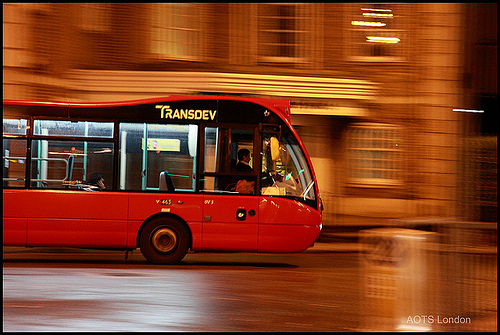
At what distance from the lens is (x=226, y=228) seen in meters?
10.5

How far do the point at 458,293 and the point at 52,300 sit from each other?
4.80 metres

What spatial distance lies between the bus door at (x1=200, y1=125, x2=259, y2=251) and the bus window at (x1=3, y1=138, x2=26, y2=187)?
3233mm

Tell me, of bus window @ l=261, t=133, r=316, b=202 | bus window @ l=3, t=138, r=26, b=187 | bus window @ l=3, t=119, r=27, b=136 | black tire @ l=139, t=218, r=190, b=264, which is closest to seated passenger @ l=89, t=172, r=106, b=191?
black tire @ l=139, t=218, r=190, b=264

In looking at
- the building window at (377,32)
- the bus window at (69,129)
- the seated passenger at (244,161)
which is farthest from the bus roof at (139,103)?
the building window at (377,32)

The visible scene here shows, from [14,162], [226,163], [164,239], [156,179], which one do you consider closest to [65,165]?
[14,162]

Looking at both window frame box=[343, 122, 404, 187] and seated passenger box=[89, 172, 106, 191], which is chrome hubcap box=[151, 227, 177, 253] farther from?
window frame box=[343, 122, 404, 187]

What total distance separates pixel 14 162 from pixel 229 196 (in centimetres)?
394

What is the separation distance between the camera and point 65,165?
10.5 metres

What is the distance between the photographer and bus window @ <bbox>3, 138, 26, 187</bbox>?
34.3 feet

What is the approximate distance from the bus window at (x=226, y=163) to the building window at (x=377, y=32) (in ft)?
26.4

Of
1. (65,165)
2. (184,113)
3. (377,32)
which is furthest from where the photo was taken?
(377,32)

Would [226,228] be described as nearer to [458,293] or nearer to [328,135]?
[458,293]

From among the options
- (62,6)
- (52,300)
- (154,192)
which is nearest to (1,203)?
(154,192)

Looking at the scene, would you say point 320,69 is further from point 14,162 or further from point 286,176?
point 14,162
